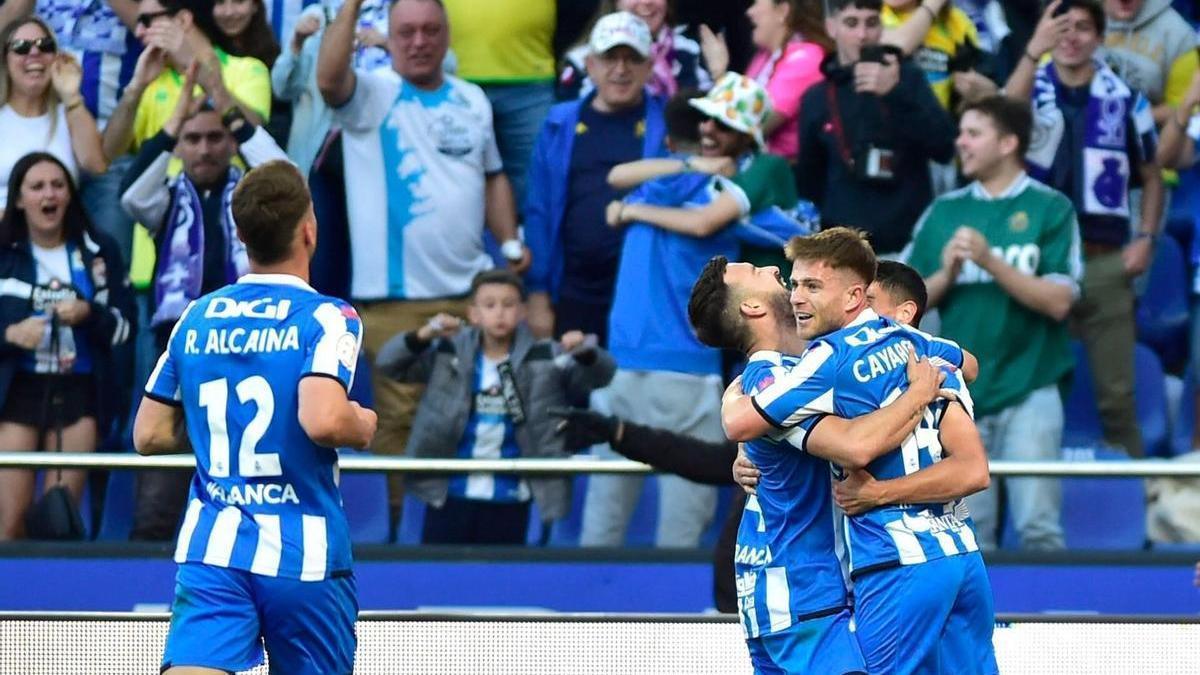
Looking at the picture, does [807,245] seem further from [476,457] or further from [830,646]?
[476,457]

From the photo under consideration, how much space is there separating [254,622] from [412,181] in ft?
13.8

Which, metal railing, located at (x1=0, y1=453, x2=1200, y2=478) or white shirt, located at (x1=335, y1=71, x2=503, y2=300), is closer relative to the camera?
metal railing, located at (x1=0, y1=453, x2=1200, y2=478)

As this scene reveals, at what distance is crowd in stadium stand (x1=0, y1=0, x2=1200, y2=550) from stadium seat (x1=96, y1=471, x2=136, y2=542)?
0.07m

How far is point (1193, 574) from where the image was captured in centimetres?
773

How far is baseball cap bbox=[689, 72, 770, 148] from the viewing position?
7953 millimetres

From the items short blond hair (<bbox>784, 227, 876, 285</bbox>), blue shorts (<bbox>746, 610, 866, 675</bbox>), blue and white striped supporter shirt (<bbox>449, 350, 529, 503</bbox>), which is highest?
short blond hair (<bbox>784, 227, 876, 285</bbox>)

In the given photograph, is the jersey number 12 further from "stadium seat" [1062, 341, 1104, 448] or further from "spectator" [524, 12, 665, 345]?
"stadium seat" [1062, 341, 1104, 448]

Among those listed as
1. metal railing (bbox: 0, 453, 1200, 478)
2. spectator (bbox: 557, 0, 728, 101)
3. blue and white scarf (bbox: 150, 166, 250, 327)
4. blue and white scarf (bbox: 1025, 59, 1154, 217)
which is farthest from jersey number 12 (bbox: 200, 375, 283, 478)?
blue and white scarf (bbox: 1025, 59, 1154, 217)

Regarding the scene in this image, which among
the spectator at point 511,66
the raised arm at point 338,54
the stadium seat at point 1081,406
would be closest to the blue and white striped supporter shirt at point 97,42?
the raised arm at point 338,54

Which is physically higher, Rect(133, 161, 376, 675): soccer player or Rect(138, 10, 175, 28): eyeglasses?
Rect(138, 10, 175, 28): eyeglasses

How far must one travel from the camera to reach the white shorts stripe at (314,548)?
4.50 meters

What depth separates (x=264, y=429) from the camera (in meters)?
4.49

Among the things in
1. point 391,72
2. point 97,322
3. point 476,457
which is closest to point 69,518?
point 97,322

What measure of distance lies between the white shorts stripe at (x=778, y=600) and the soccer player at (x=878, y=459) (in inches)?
6.2
